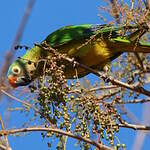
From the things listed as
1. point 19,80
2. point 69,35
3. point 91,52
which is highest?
point 69,35

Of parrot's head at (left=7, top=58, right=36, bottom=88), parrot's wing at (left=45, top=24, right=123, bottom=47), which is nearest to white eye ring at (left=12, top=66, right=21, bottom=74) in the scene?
parrot's head at (left=7, top=58, right=36, bottom=88)

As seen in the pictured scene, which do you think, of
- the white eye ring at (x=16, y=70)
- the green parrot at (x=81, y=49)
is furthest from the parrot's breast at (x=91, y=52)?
the white eye ring at (x=16, y=70)

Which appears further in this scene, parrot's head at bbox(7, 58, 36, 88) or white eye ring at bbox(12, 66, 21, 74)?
white eye ring at bbox(12, 66, 21, 74)

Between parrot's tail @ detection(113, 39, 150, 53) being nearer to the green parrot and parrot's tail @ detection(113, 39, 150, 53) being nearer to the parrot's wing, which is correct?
the green parrot

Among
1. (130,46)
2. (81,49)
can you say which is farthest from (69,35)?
(130,46)

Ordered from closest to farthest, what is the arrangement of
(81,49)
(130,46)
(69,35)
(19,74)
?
(130,46)
(81,49)
(69,35)
(19,74)

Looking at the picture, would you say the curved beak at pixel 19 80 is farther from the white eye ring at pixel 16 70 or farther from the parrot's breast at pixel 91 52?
the parrot's breast at pixel 91 52

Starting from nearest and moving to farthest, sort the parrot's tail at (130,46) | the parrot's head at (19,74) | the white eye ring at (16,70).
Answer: the parrot's tail at (130,46)
the parrot's head at (19,74)
the white eye ring at (16,70)

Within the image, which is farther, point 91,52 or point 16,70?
point 16,70

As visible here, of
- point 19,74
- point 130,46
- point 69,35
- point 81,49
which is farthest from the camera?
point 19,74

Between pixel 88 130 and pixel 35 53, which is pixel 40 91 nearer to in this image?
pixel 88 130

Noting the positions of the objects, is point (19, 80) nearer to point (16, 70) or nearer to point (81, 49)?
point (16, 70)

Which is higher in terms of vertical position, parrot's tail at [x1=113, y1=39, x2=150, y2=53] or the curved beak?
parrot's tail at [x1=113, y1=39, x2=150, y2=53]

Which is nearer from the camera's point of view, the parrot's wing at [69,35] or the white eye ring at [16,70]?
the parrot's wing at [69,35]
